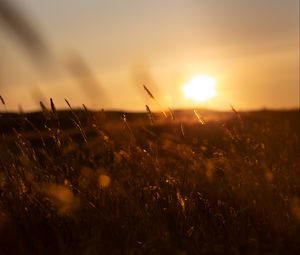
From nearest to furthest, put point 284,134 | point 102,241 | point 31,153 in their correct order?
point 102,241 → point 31,153 → point 284,134

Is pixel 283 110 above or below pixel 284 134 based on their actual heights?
above

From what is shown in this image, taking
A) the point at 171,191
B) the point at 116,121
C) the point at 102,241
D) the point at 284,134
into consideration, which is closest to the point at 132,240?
the point at 102,241

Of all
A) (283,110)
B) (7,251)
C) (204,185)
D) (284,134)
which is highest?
(283,110)

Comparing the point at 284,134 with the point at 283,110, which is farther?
the point at 283,110

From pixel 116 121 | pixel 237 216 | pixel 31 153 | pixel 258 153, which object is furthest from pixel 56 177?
pixel 258 153

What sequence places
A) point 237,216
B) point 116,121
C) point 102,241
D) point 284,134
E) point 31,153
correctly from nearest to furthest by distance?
point 102,241 → point 237,216 → point 31,153 → point 116,121 → point 284,134

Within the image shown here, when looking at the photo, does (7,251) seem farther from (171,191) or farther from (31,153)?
(171,191)

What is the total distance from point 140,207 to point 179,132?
30.5 inches

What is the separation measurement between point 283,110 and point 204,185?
18.8 meters

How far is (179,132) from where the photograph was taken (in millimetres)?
4562

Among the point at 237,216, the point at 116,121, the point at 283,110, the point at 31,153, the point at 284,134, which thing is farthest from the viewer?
the point at 283,110

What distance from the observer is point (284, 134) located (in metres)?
6.44

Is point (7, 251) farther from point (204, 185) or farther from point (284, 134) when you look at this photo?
point (284, 134)

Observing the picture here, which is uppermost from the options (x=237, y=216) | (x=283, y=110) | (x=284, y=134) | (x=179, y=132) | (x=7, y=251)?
(x=283, y=110)
